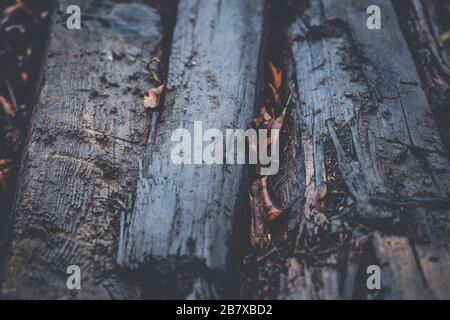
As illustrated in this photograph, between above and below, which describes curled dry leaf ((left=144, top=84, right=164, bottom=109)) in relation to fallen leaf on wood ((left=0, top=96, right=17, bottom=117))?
below

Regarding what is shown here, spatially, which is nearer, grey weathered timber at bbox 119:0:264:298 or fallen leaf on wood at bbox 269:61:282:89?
grey weathered timber at bbox 119:0:264:298

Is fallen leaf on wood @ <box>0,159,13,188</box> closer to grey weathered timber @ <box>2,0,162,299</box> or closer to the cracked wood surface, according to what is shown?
grey weathered timber @ <box>2,0,162,299</box>

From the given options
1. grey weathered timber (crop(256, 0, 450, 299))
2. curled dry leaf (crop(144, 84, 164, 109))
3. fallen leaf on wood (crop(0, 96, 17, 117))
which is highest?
fallen leaf on wood (crop(0, 96, 17, 117))

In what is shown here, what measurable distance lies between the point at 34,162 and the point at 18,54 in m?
1.29

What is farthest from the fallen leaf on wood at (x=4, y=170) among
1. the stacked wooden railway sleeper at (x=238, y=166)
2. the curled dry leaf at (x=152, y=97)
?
the curled dry leaf at (x=152, y=97)

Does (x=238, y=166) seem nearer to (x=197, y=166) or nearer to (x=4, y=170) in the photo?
(x=197, y=166)

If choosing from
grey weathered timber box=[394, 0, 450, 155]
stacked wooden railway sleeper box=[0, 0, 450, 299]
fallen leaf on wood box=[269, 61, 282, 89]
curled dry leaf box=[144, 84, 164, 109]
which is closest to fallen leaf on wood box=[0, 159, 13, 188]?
stacked wooden railway sleeper box=[0, 0, 450, 299]

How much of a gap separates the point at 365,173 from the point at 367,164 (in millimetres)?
60

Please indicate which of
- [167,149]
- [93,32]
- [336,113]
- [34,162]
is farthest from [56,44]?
[336,113]

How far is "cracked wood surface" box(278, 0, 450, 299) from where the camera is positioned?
162 cm

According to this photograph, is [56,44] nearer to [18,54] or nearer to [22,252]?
[18,54]

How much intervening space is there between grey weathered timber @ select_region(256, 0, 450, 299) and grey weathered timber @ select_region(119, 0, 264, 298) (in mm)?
304

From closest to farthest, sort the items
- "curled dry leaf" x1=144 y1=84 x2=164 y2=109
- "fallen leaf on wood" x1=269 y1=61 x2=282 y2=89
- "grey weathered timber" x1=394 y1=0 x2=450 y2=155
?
"grey weathered timber" x1=394 y1=0 x2=450 y2=155, "curled dry leaf" x1=144 y1=84 x2=164 y2=109, "fallen leaf on wood" x1=269 y1=61 x2=282 y2=89

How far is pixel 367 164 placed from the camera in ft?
6.15
